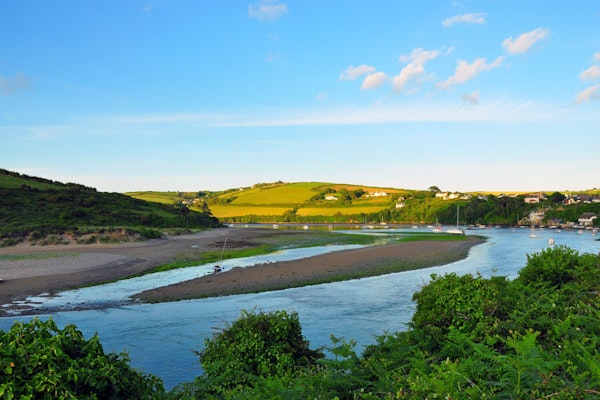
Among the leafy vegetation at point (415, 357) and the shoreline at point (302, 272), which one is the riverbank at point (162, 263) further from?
the leafy vegetation at point (415, 357)

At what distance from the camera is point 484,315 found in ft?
50.4

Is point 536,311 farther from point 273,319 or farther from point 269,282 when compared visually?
point 269,282

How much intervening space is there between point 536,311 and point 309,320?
15.2 meters

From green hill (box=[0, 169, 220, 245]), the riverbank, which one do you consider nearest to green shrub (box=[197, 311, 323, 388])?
the riverbank

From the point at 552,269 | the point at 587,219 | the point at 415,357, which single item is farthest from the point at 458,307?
the point at 587,219

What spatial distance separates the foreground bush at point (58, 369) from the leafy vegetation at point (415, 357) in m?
0.02

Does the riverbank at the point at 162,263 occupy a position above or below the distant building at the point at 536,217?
below

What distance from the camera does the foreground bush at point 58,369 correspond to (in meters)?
6.18

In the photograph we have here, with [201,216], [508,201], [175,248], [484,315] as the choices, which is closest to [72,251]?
[175,248]

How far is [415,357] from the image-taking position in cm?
1246

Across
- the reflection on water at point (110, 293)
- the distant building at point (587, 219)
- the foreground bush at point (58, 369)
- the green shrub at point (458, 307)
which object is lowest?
the reflection on water at point (110, 293)

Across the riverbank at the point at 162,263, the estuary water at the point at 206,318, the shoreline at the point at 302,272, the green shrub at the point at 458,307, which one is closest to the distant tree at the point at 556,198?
the riverbank at the point at 162,263

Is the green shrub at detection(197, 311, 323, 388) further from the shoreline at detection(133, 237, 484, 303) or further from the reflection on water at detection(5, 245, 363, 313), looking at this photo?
the shoreline at detection(133, 237, 484, 303)

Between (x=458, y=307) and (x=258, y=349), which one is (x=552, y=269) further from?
(x=258, y=349)
